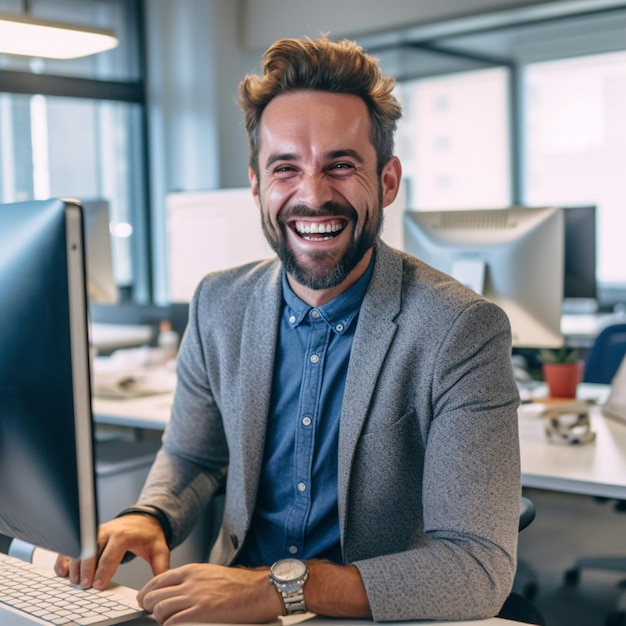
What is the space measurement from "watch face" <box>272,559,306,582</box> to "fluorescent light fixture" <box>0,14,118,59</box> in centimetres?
253

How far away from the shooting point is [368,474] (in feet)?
4.62

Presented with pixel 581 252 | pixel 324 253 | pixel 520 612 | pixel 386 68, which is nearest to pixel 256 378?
pixel 324 253

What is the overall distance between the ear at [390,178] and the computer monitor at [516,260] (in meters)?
1.00

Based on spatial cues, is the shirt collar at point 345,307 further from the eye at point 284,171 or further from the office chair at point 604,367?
the office chair at point 604,367

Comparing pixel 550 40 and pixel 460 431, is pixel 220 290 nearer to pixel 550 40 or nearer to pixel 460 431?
pixel 460 431

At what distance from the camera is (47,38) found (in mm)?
3350

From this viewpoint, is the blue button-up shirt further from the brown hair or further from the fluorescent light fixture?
the fluorescent light fixture

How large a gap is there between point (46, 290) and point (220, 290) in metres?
0.79

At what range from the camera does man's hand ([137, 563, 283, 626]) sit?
1.13 m

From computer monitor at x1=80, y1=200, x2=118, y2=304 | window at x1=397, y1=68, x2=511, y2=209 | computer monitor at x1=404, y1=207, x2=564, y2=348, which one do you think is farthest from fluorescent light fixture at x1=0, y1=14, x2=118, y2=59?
window at x1=397, y1=68, x2=511, y2=209

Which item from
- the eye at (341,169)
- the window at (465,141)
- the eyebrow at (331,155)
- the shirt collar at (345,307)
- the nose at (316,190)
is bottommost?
the shirt collar at (345,307)

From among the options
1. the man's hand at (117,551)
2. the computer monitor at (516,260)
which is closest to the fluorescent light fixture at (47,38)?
the computer monitor at (516,260)

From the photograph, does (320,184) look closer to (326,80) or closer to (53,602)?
(326,80)

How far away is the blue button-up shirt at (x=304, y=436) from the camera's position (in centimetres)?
148
